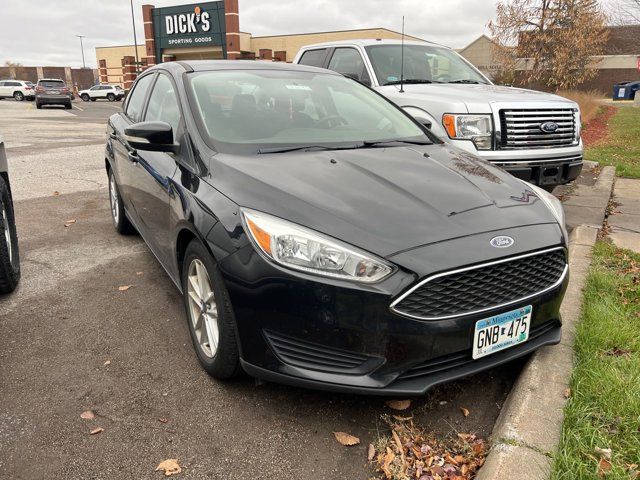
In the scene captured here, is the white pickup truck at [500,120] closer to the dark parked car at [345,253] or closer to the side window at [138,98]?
the dark parked car at [345,253]

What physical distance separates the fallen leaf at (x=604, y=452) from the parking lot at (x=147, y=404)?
452 mm

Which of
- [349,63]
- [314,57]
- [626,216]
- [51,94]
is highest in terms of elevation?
[314,57]

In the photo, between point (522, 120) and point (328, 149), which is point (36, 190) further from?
point (522, 120)

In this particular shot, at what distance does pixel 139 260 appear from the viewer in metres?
4.61

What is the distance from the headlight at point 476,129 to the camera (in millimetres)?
4918

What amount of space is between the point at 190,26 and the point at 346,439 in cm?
4765

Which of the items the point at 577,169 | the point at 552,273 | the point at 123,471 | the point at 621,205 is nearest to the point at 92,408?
the point at 123,471

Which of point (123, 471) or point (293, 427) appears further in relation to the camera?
point (293, 427)

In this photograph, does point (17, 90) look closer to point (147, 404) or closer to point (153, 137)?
point (153, 137)

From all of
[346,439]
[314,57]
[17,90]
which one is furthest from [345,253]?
[17,90]

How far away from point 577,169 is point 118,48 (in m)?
64.8

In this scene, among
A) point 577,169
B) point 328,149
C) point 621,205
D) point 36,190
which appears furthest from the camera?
point 36,190

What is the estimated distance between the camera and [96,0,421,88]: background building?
4262 cm

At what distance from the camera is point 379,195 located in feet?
8.14
